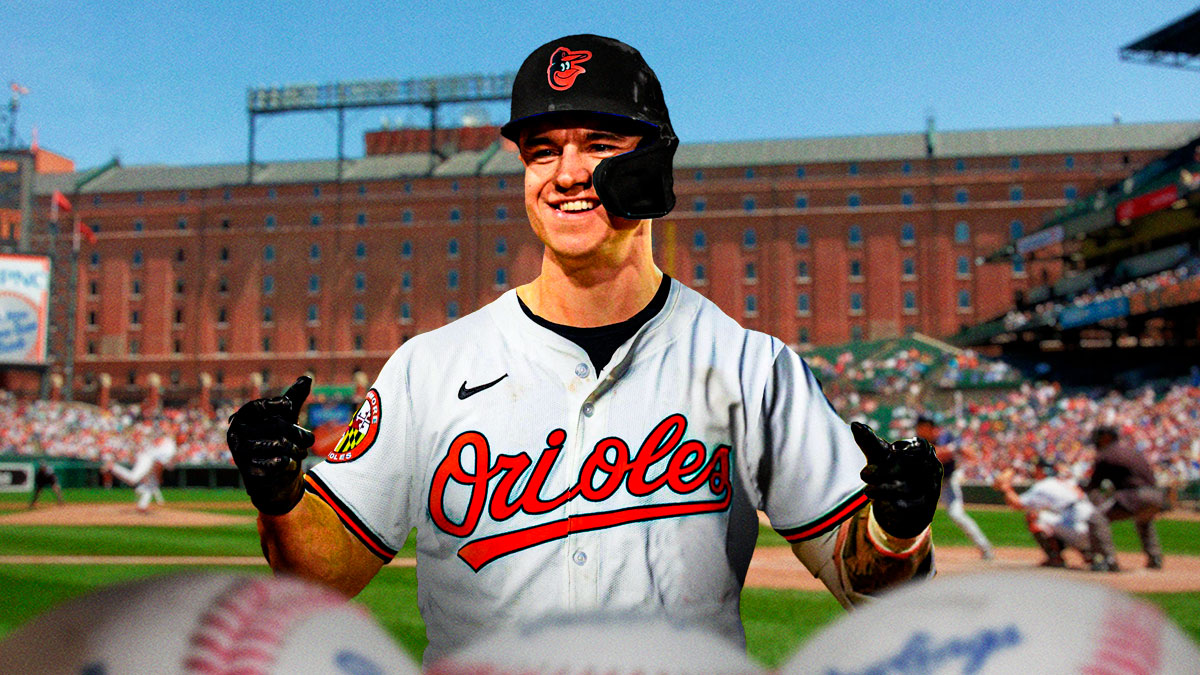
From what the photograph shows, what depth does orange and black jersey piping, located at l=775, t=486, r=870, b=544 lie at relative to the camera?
1.79 metres

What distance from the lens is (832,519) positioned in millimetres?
1810

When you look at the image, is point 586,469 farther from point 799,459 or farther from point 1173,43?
point 1173,43

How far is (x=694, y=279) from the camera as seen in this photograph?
49.7 meters

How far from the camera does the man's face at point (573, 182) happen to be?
1908 mm

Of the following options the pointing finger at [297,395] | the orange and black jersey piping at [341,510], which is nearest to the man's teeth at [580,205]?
the pointing finger at [297,395]

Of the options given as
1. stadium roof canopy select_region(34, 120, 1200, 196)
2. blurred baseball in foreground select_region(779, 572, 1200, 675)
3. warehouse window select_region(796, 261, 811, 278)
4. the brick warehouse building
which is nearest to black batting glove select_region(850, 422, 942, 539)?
blurred baseball in foreground select_region(779, 572, 1200, 675)

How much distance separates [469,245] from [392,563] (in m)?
41.8

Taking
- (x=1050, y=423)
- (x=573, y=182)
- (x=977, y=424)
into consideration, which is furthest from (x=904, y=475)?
(x=977, y=424)

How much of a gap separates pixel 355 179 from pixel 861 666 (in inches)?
2152

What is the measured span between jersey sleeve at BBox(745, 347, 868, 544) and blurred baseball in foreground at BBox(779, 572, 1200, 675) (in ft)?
2.70

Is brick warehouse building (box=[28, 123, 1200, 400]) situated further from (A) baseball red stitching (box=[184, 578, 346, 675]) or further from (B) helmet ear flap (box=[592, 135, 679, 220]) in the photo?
(A) baseball red stitching (box=[184, 578, 346, 675])

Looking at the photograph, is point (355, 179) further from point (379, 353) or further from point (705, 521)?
point (705, 521)

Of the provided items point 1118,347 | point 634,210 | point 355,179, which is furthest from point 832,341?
point 634,210

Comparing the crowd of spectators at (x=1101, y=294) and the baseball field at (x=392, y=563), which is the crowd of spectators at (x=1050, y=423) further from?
the baseball field at (x=392, y=563)
